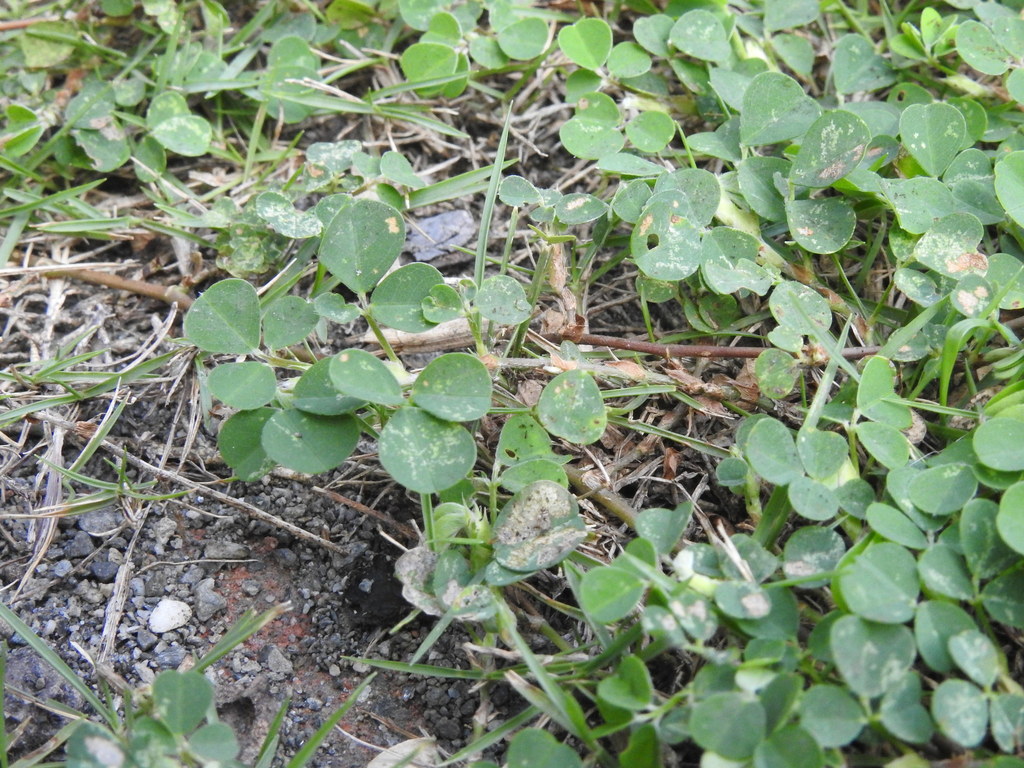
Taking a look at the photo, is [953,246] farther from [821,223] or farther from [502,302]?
[502,302]

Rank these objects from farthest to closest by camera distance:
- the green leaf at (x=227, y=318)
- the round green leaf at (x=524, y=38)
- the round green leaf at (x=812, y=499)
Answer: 1. the round green leaf at (x=524, y=38)
2. the green leaf at (x=227, y=318)
3. the round green leaf at (x=812, y=499)

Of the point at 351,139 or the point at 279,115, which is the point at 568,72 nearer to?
the point at 351,139

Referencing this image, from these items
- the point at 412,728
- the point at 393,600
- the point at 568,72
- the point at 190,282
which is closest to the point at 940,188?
the point at 568,72

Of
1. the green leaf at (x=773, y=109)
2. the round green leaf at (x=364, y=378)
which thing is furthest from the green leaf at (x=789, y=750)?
the green leaf at (x=773, y=109)

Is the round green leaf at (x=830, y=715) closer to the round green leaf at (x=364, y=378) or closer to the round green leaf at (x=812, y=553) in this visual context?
the round green leaf at (x=812, y=553)

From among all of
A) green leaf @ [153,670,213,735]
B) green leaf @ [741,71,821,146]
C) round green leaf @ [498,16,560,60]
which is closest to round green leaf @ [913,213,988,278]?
green leaf @ [741,71,821,146]

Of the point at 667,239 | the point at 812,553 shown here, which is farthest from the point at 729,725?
the point at 667,239
